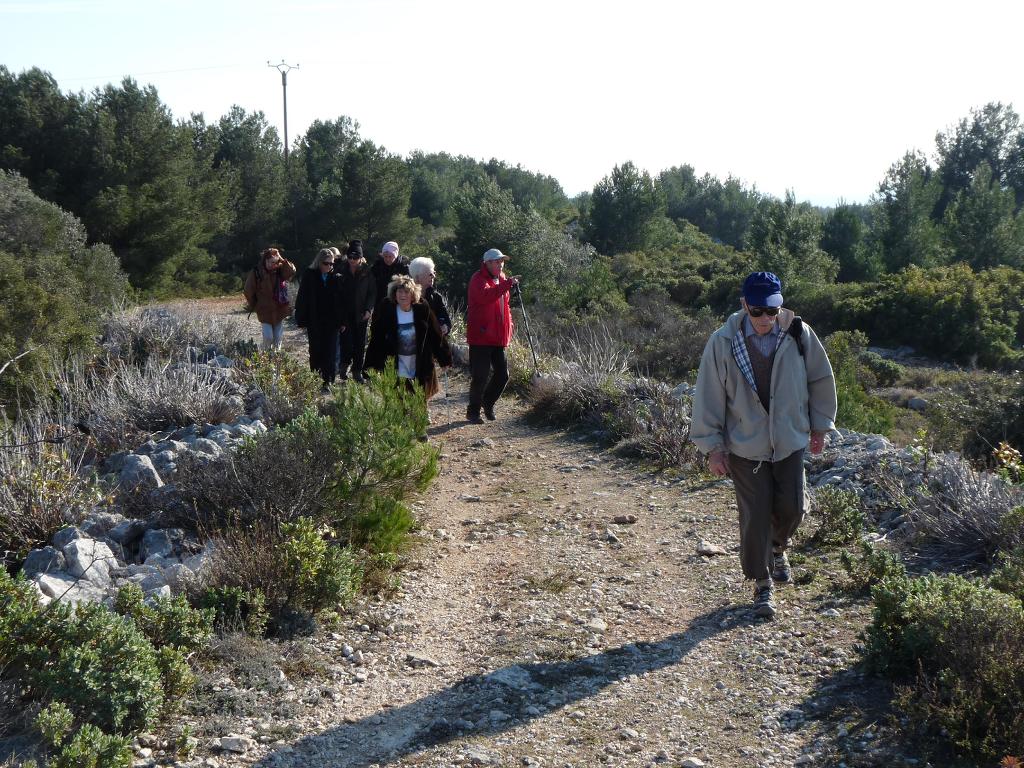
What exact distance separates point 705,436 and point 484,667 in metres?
1.44

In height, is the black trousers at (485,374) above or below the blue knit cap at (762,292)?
below

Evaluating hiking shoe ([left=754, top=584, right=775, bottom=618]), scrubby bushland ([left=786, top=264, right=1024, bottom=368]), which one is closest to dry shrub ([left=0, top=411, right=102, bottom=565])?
hiking shoe ([left=754, top=584, right=775, bottom=618])

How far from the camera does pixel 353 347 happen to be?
1004cm

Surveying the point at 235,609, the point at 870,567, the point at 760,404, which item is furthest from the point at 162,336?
the point at 870,567

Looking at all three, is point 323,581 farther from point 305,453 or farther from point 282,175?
point 282,175

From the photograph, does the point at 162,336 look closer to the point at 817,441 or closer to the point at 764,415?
the point at 764,415

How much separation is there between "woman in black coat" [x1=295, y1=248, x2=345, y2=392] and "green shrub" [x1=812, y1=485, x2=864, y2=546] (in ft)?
17.9

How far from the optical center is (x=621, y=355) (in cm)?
1170

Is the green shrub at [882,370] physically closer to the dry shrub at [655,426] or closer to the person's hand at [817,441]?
the dry shrub at [655,426]

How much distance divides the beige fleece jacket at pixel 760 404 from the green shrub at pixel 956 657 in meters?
0.76

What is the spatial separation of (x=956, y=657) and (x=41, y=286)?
12.7 meters

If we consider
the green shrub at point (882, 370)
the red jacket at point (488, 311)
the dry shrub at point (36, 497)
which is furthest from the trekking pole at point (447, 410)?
the green shrub at point (882, 370)

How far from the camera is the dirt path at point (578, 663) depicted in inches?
131

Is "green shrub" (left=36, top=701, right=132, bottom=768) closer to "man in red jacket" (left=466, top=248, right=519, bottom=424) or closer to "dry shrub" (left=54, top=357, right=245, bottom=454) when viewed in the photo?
"dry shrub" (left=54, top=357, right=245, bottom=454)
